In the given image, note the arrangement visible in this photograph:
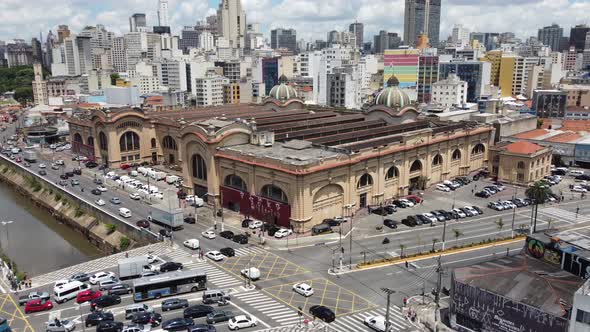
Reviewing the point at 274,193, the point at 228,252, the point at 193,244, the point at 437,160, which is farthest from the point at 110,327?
the point at 437,160

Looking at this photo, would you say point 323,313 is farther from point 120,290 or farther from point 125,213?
point 125,213

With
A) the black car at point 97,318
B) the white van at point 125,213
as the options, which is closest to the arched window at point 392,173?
the white van at point 125,213

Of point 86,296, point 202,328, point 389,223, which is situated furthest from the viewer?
point 389,223

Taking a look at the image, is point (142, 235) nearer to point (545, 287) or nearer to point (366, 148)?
point (366, 148)

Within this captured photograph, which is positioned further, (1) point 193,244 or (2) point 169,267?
(1) point 193,244

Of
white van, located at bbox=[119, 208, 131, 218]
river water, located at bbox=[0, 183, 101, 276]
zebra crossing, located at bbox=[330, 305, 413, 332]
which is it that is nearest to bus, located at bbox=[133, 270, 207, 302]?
zebra crossing, located at bbox=[330, 305, 413, 332]

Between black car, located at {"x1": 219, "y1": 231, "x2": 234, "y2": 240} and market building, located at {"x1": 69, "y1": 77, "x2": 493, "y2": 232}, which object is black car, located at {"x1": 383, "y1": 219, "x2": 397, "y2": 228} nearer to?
market building, located at {"x1": 69, "y1": 77, "x2": 493, "y2": 232}

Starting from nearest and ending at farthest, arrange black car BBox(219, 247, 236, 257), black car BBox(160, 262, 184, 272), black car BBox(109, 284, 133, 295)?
1. black car BBox(109, 284, 133, 295)
2. black car BBox(160, 262, 184, 272)
3. black car BBox(219, 247, 236, 257)

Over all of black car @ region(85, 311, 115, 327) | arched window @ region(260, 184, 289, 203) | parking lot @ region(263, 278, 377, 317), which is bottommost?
parking lot @ region(263, 278, 377, 317)
